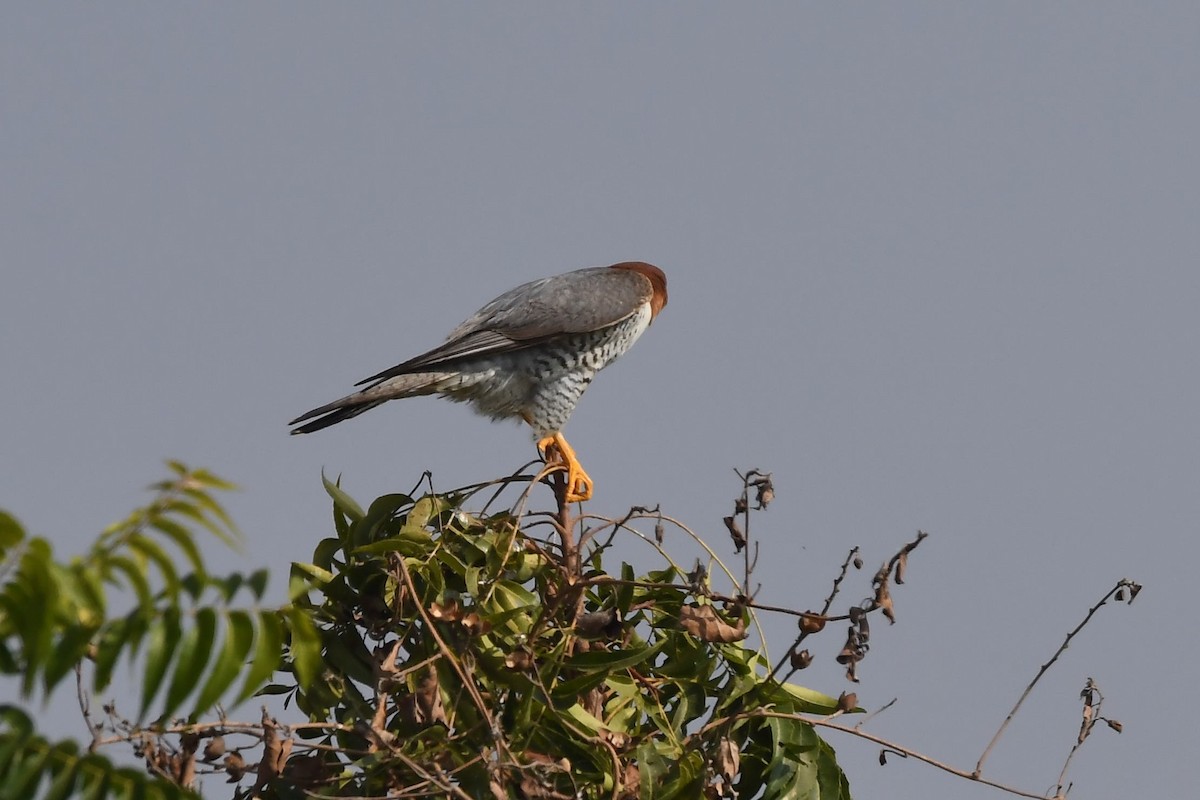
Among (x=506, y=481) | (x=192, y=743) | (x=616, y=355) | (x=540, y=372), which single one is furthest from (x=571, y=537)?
(x=616, y=355)

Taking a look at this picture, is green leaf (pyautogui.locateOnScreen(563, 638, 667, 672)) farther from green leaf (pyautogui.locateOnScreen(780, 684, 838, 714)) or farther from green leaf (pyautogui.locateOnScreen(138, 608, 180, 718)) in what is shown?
green leaf (pyautogui.locateOnScreen(138, 608, 180, 718))

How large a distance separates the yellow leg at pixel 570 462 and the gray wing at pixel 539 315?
46 centimetres

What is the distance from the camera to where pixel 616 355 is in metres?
7.38

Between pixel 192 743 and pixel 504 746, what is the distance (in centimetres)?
71

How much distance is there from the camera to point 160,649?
2.05m

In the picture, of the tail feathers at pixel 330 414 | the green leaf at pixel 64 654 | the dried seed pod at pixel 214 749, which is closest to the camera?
the green leaf at pixel 64 654

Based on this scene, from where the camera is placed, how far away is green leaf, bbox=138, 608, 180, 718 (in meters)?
2.02

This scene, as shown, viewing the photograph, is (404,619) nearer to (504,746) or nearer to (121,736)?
A: (504,746)

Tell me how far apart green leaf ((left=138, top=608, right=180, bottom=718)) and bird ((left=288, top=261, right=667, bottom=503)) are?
4156 millimetres

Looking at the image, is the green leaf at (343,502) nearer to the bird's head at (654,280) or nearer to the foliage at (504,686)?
the foliage at (504,686)

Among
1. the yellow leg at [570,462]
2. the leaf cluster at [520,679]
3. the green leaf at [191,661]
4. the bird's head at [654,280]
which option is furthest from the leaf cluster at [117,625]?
the bird's head at [654,280]

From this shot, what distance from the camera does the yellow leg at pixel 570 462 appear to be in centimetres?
626

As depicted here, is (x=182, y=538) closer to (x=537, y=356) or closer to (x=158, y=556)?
(x=158, y=556)

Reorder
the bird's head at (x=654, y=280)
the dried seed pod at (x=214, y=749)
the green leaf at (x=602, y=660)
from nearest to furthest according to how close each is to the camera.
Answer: the dried seed pod at (x=214, y=749) → the green leaf at (x=602, y=660) → the bird's head at (x=654, y=280)
